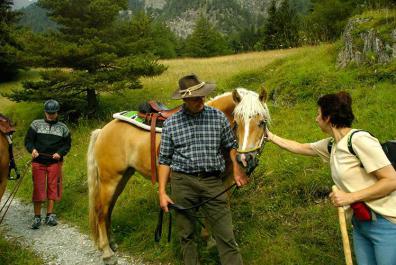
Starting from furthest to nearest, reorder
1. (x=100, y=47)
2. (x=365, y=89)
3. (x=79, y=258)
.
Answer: (x=100, y=47)
(x=365, y=89)
(x=79, y=258)

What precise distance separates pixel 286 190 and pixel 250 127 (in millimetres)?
2465

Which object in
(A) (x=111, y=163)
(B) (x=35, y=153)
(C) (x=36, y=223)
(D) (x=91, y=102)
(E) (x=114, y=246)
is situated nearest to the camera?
(A) (x=111, y=163)

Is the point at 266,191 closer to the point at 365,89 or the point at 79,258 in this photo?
the point at 79,258

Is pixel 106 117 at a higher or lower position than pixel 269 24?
lower

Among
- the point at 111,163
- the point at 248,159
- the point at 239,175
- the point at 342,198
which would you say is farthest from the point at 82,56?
the point at 342,198

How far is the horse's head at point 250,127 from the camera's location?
3.91 m

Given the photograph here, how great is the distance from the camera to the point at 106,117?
1456 centimetres

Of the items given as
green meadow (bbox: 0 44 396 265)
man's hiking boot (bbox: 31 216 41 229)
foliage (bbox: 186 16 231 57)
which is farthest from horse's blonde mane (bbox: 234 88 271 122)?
foliage (bbox: 186 16 231 57)

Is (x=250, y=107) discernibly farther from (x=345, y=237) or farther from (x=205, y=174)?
(x=345, y=237)

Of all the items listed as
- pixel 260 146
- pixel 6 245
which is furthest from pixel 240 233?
pixel 6 245

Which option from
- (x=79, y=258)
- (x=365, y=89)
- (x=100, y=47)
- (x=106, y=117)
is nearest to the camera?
(x=79, y=258)

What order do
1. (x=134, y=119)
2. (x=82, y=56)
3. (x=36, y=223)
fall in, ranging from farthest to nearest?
(x=82, y=56)
(x=36, y=223)
(x=134, y=119)

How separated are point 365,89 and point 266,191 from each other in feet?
12.3

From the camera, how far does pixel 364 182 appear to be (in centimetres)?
290
